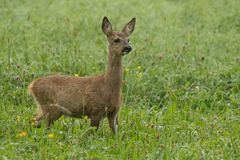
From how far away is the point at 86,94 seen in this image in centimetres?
749

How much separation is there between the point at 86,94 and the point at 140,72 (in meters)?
2.30

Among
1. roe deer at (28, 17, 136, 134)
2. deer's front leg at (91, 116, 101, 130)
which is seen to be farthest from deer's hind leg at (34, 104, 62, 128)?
deer's front leg at (91, 116, 101, 130)

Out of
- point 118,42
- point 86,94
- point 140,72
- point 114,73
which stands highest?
point 118,42

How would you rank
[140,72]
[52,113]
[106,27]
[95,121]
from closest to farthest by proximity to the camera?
[95,121]
[52,113]
[106,27]
[140,72]

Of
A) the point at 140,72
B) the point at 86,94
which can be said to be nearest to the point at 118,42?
the point at 86,94

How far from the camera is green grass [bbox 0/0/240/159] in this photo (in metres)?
6.76

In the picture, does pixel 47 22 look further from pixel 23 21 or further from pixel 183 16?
pixel 183 16

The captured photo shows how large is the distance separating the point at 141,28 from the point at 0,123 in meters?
5.65

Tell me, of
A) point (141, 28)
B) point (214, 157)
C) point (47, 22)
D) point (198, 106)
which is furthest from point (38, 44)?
point (214, 157)

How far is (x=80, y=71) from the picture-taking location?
31.6 ft

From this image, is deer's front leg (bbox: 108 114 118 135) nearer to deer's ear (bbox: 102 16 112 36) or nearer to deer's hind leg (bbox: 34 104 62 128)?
deer's hind leg (bbox: 34 104 62 128)

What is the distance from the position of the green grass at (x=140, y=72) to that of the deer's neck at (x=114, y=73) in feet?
1.40

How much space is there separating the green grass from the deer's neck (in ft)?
1.40

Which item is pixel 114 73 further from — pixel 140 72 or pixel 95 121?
pixel 140 72
